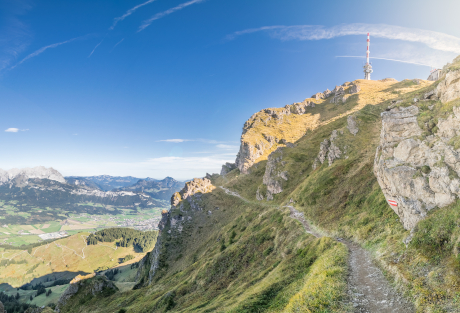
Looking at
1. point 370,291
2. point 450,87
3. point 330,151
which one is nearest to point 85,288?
point 330,151

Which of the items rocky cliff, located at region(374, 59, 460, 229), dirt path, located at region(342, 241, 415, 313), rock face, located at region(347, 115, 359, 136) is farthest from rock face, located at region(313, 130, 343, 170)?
dirt path, located at region(342, 241, 415, 313)

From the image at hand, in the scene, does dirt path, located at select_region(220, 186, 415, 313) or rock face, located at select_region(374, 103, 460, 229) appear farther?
rock face, located at select_region(374, 103, 460, 229)

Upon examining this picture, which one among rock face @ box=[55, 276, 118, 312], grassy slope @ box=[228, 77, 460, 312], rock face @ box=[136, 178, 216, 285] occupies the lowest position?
rock face @ box=[55, 276, 118, 312]

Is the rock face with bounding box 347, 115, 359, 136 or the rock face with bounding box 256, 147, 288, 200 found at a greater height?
the rock face with bounding box 347, 115, 359, 136

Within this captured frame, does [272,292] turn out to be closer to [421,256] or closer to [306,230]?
[421,256]

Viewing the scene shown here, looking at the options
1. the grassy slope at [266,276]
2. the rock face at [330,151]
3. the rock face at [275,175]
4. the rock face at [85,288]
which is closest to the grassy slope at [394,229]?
the grassy slope at [266,276]

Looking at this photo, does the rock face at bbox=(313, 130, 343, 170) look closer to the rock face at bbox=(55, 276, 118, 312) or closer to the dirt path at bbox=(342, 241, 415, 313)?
the dirt path at bbox=(342, 241, 415, 313)

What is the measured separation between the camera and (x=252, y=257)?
142 ft

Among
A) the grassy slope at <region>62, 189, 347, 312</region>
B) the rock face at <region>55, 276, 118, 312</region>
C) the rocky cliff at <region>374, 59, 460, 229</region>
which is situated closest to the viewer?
the grassy slope at <region>62, 189, 347, 312</region>

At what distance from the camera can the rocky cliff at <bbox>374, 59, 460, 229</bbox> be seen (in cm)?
1934

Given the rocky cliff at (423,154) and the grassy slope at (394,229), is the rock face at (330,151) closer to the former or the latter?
the grassy slope at (394,229)

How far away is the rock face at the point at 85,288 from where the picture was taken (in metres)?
102

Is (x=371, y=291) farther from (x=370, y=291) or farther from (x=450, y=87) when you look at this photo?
(x=450, y=87)

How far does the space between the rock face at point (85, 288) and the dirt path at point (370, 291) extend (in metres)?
130
